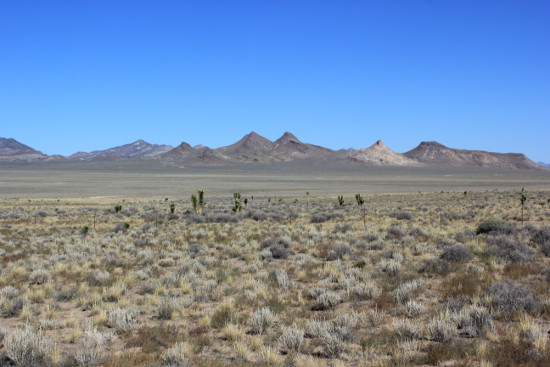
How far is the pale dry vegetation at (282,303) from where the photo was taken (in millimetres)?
5965

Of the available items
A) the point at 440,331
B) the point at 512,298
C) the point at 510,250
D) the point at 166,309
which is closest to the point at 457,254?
the point at 510,250

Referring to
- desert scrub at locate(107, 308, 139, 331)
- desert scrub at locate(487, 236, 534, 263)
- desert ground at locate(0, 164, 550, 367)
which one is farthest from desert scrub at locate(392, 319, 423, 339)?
desert scrub at locate(487, 236, 534, 263)

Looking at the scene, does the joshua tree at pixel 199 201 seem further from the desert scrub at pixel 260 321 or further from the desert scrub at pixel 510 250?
the desert scrub at pixel 260 321

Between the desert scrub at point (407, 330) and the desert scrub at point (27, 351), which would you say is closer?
the desert scrub at point (27, 351)

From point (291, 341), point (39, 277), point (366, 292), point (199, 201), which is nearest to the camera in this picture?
point (291, 341)

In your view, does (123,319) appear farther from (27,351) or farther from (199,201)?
(199,201)

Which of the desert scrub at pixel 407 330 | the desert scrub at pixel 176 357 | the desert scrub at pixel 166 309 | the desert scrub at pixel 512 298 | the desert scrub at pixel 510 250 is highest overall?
the desert scrub at pixel 510 250

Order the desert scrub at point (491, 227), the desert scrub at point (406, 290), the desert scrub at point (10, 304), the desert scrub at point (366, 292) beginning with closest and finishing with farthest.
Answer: the desert scrub at point (10, 304) → the desert scrub at point (406, 290) → the desert scrub at point (366, 292) → the desert scrub at point (491, 227)

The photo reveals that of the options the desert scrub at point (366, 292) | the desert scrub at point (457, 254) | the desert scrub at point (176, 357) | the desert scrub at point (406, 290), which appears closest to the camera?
the desert scrub at point (176, 357)

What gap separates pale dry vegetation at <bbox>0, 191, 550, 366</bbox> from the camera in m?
5.96

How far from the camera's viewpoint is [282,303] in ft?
27.6

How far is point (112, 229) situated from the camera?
21672 millimetres

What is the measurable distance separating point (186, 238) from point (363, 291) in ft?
34.8

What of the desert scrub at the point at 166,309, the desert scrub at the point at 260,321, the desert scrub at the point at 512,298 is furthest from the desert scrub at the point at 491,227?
the desert scrub at the point at 166,309
